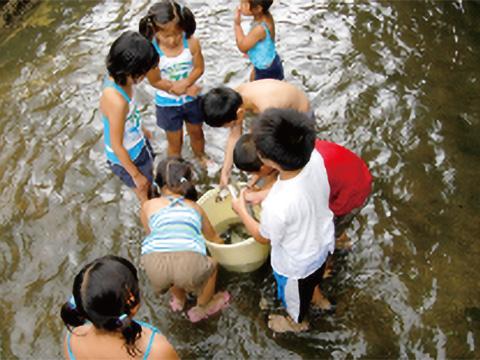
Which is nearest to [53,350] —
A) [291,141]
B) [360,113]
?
[291,141]

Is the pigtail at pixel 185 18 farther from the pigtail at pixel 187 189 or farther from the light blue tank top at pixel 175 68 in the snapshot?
the pigtail at pixel 187 189

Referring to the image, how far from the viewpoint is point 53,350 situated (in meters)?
3.27

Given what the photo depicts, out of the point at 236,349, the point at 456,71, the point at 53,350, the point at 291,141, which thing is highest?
the point at 291,141

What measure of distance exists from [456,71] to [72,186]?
3783 millimetres

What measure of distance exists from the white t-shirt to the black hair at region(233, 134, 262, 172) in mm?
362

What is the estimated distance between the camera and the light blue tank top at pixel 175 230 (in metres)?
2.79

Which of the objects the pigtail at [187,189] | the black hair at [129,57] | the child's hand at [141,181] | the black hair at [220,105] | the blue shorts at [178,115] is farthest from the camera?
the blue shorts at [178,115]

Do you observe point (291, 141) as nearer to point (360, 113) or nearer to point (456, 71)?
point (360, 113)

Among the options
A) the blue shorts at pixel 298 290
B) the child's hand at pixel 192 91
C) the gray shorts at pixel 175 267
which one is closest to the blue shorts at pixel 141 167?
the child's hand at pixel 192 91

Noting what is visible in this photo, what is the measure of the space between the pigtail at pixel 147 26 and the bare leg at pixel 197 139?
0.80 m

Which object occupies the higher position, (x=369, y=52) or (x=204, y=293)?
(x=204, y=293)

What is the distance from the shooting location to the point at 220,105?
3.16m

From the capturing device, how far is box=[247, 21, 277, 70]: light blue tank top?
3924 mm

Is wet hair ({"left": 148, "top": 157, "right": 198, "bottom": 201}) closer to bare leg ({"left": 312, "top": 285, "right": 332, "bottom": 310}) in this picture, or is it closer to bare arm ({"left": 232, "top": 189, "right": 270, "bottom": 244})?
bare arm ({"left": 232, "top": 189, "right": 270, "bottom": 244})
